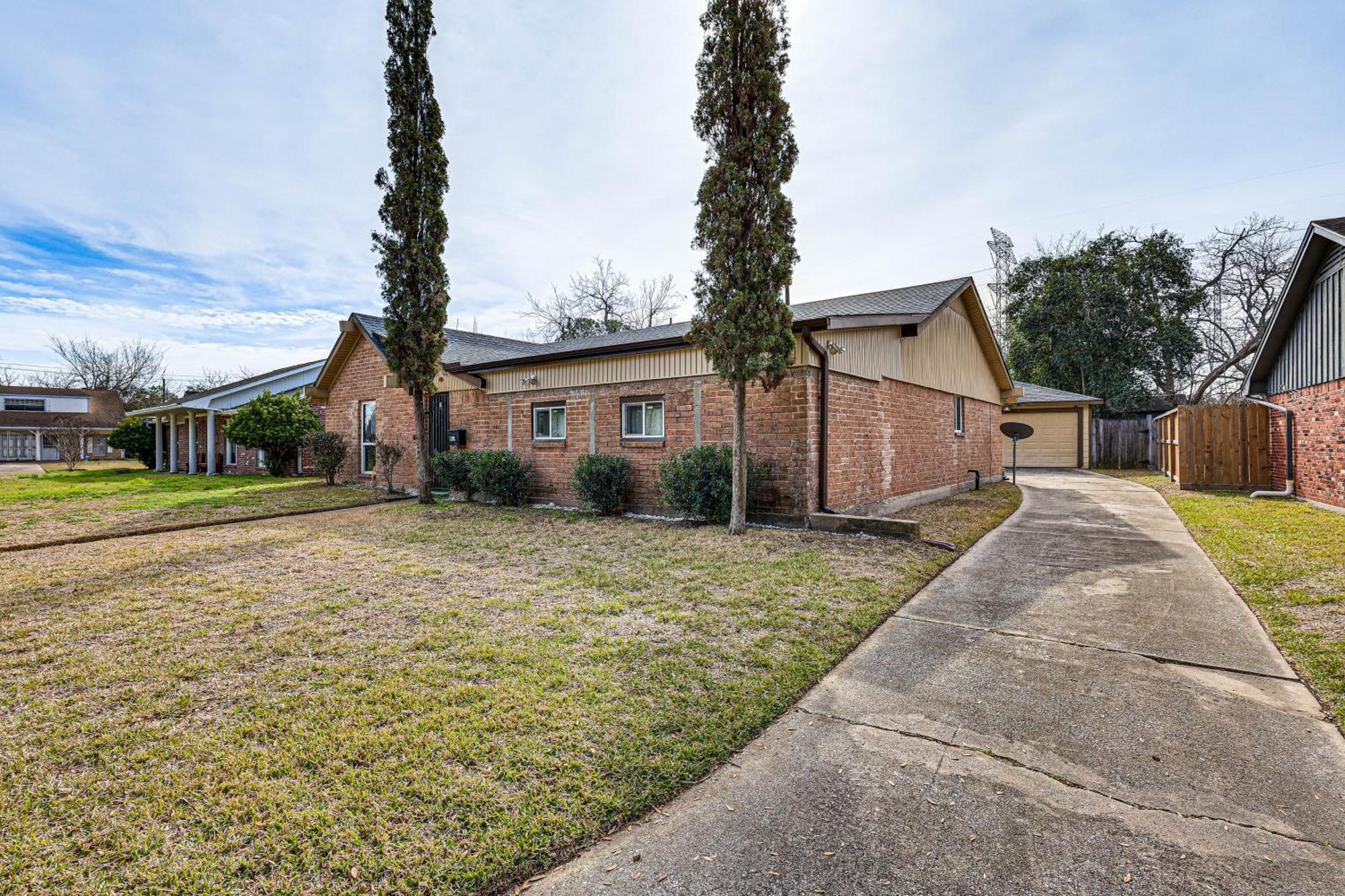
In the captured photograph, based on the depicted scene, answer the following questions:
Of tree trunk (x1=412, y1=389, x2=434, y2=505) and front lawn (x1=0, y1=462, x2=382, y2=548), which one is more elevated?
tree trunk (x1=412, y1=389, x2=434, y2=505)

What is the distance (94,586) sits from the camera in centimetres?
527

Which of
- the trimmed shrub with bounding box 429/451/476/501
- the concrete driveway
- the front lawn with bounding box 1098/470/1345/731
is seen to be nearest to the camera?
the concrete driveway

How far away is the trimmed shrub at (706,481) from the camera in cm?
823

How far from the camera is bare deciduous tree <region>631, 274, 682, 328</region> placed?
32.9 m

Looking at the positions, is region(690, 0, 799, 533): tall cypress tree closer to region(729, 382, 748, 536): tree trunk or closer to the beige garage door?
region(729, 382, 748, 536): tree trunk

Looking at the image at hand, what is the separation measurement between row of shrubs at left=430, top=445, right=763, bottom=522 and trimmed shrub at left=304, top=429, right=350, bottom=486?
3909 millimetres

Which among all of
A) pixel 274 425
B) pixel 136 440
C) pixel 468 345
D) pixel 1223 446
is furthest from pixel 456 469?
pixel 136 440

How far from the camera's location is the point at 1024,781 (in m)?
2.37

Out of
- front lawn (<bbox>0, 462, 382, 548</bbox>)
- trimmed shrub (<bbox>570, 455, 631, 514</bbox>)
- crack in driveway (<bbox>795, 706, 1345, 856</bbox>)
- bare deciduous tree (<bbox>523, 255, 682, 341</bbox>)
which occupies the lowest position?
crack in driveway (<bbox>795, 706, 1345, 856</bbox>)

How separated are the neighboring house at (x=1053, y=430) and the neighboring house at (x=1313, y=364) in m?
9.22

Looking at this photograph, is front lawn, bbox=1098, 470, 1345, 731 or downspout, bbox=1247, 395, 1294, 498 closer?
front lawn, bbox=1098, 470, 1345, 731

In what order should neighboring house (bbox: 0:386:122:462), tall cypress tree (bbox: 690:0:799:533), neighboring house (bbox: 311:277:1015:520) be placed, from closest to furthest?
tall cypress tree (bbox: 690:0:799:533)
neighboring house (bbox: 311:277:1015:520)
neighboring house (bbox: 0:386:122:462)

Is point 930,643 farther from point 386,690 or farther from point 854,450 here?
point 854,450

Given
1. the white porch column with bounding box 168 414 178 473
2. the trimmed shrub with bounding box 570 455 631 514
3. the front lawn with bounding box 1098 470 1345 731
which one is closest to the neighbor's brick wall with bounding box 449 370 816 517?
the trimmed shrub with bounding box 570 455 631 514
